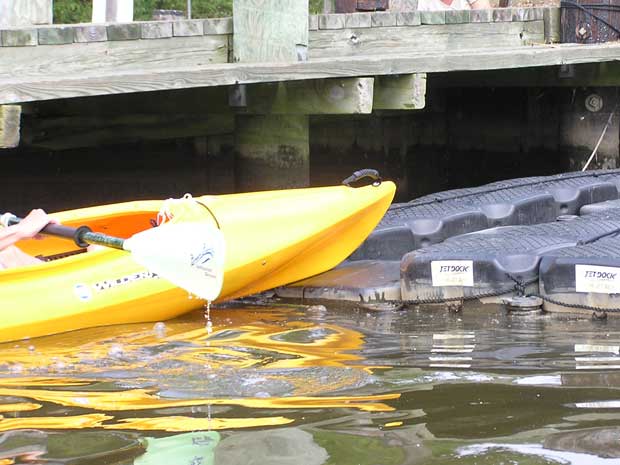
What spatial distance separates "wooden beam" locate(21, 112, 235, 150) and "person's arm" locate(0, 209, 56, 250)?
2.78 metres

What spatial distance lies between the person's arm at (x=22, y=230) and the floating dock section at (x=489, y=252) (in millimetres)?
1499

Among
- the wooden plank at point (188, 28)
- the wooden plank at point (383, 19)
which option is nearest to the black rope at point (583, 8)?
the wooden plank at point (383, 19)

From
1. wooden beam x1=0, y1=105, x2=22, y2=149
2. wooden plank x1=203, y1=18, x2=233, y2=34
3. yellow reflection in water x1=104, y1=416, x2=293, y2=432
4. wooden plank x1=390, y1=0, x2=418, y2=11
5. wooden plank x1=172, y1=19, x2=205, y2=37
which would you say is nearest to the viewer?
yellow reflection in water x1=104, y1=416, x2=293, y2=432

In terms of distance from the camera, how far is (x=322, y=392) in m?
4.40

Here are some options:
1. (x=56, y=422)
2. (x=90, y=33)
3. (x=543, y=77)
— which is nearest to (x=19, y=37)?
(x=90, y=33)

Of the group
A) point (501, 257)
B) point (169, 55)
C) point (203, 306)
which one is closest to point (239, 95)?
point (169, 55)

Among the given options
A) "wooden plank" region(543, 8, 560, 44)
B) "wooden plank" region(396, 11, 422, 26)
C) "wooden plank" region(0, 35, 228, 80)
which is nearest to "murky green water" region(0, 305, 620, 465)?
"wooden plank" region(0, 35, 228, 80)

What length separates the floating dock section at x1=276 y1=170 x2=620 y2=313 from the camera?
5.77m

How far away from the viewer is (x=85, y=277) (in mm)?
5875

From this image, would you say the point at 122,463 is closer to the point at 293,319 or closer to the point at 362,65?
the point at 293,319

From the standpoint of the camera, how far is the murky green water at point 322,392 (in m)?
3.77

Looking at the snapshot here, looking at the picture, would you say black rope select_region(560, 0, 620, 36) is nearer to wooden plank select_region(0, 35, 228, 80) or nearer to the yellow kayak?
wooden plank select_region(0, 35, 228, 80)

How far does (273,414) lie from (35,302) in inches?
78.1

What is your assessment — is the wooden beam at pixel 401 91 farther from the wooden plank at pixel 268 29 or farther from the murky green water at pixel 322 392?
the murky green water at pixel 322 392
